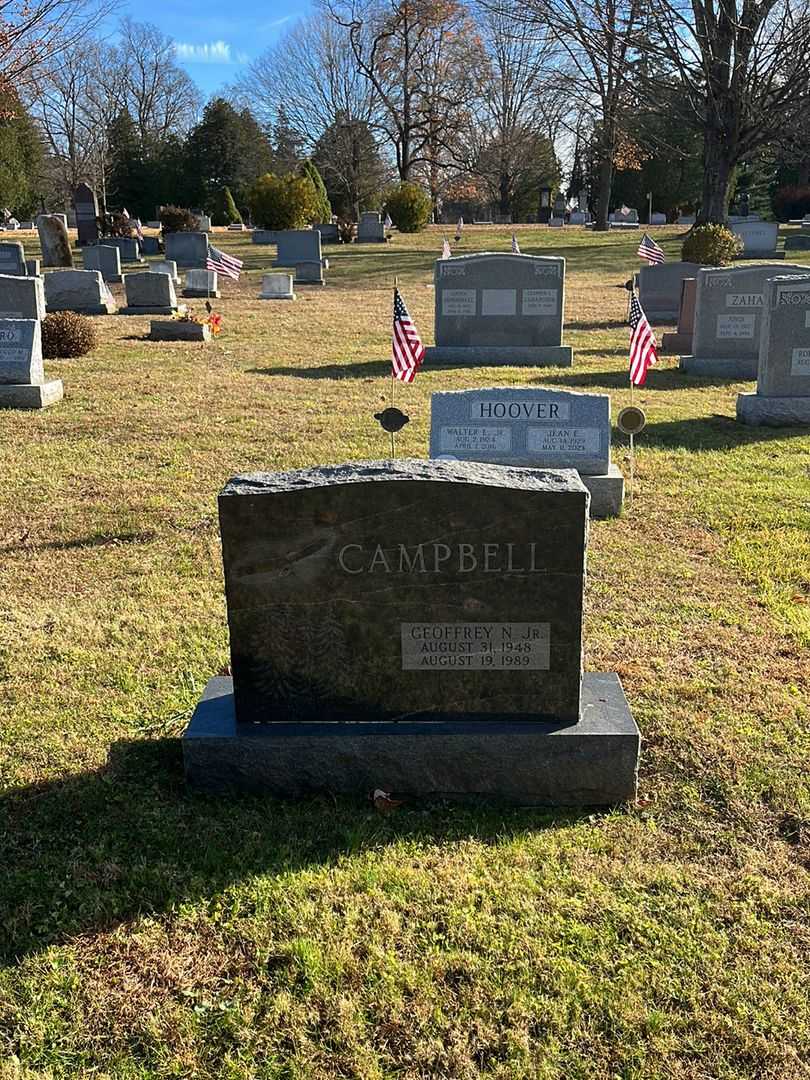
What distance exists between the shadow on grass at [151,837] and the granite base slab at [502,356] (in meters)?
11.0

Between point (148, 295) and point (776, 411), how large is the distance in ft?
46.2

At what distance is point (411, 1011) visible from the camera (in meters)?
2.65

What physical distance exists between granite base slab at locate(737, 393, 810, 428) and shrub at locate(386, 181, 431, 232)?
3467cm

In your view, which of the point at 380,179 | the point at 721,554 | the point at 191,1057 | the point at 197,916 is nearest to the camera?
the point at 191,1057

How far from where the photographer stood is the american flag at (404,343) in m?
8.81

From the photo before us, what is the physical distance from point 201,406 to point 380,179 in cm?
4737

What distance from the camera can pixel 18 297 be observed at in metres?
14.8

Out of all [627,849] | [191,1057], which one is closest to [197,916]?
[191,1057]

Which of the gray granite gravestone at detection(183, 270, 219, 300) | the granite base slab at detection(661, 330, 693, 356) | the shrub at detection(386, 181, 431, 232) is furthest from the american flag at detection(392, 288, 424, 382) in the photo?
the shrub at detection(386, 181, 431, 232)

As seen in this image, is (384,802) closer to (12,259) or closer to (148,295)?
(148,295)

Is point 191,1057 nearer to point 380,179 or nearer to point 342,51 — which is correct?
point 380,179

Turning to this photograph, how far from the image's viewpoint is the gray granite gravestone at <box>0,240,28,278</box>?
2473cm

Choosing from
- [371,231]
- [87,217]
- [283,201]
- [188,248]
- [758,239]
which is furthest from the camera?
[371,231]

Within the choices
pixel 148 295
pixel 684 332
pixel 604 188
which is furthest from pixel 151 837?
pixel 604 188
